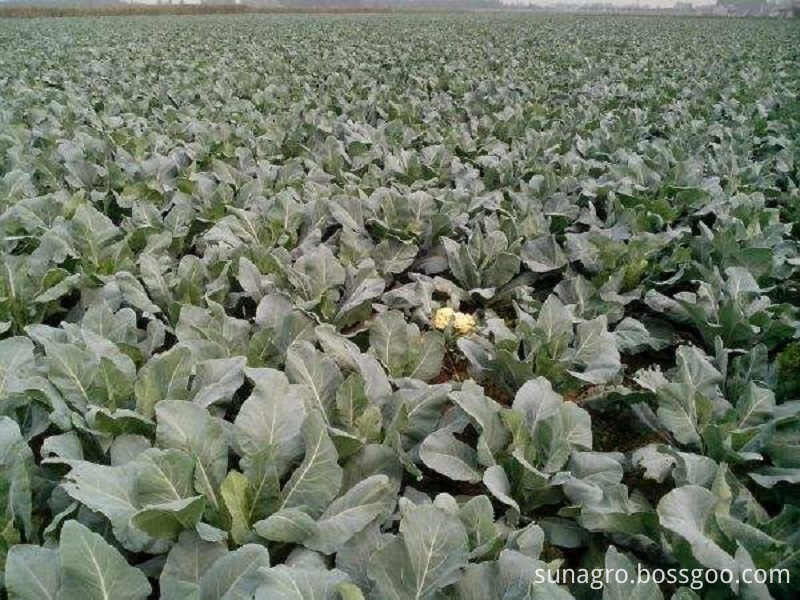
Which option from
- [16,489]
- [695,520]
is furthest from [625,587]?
[16,489]

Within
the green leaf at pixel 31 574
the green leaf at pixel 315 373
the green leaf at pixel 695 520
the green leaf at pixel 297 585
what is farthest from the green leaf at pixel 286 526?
the green leaf at pixel 695 520

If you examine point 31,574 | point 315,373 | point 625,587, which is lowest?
point 625,587

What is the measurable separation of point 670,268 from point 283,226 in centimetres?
248

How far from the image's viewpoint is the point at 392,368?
2.78 meters

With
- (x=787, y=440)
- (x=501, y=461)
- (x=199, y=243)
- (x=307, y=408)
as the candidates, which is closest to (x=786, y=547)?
(x=787, y=440)

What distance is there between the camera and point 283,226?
13.4 feet

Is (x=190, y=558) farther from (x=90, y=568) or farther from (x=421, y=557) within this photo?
(x=421, y=557)

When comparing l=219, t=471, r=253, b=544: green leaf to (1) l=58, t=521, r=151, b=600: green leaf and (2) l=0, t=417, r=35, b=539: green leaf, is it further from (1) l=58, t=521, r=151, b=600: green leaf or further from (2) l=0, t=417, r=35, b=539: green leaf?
(2) l=0, t=417, r=35, b=539: green leaf

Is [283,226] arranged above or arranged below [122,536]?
above

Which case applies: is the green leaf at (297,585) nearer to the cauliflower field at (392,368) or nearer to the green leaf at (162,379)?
the cauliflower field at (392,368)

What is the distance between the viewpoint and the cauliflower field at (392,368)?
177cm

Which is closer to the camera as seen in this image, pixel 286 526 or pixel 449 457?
pixel 286 526

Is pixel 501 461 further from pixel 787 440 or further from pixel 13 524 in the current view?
pixel 13 524

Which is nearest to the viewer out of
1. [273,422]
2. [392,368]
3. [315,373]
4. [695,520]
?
[695,520]
